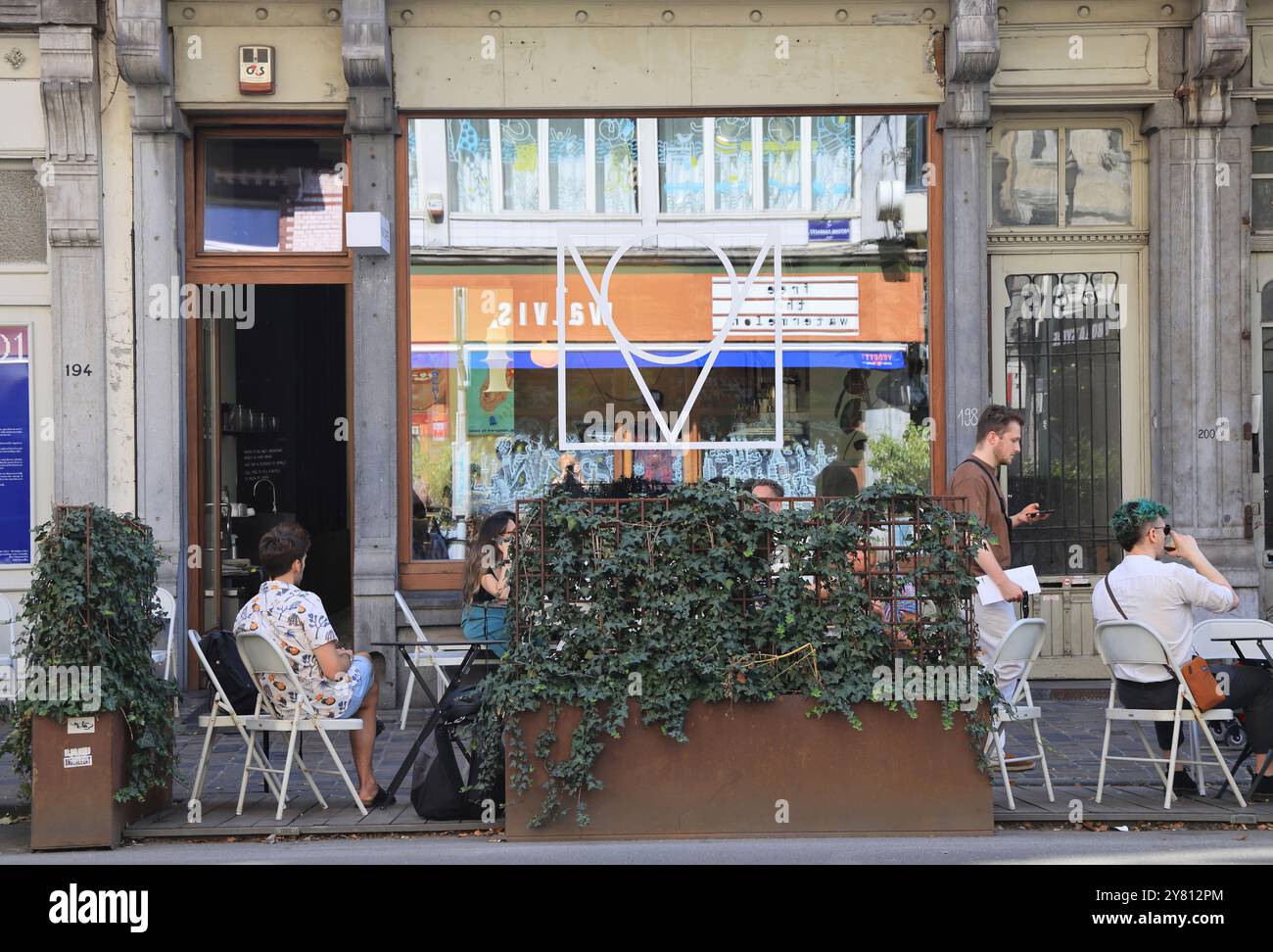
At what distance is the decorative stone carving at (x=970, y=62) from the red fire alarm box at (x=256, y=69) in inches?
203

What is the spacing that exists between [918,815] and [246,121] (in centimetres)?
757

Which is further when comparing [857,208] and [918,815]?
[857,208]

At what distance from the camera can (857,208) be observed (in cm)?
1105

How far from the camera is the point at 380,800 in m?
7.38

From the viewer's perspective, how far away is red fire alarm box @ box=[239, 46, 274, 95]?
34.9 feet

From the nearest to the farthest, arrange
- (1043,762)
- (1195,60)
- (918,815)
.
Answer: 1. (918,815)
2. (1043,762)
3. (1195,60)

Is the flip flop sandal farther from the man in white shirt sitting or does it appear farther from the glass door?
the glass door

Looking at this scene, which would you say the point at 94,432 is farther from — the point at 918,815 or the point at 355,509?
the point at 918,815

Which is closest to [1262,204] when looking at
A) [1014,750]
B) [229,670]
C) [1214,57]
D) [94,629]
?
[1214,57]

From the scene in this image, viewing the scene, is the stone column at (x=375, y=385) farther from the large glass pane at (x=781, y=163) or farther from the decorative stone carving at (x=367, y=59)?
the large glass pane at (x=781, y=163)

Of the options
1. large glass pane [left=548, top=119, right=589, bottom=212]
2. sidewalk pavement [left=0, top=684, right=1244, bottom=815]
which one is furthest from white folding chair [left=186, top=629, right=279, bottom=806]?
large glass pane [left=548, top=119, right=589, bottom=212]

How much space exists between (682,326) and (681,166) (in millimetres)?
1267

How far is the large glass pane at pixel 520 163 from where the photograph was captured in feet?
36.0

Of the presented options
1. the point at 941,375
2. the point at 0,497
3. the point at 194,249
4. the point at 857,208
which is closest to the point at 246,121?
the point at 194,249
